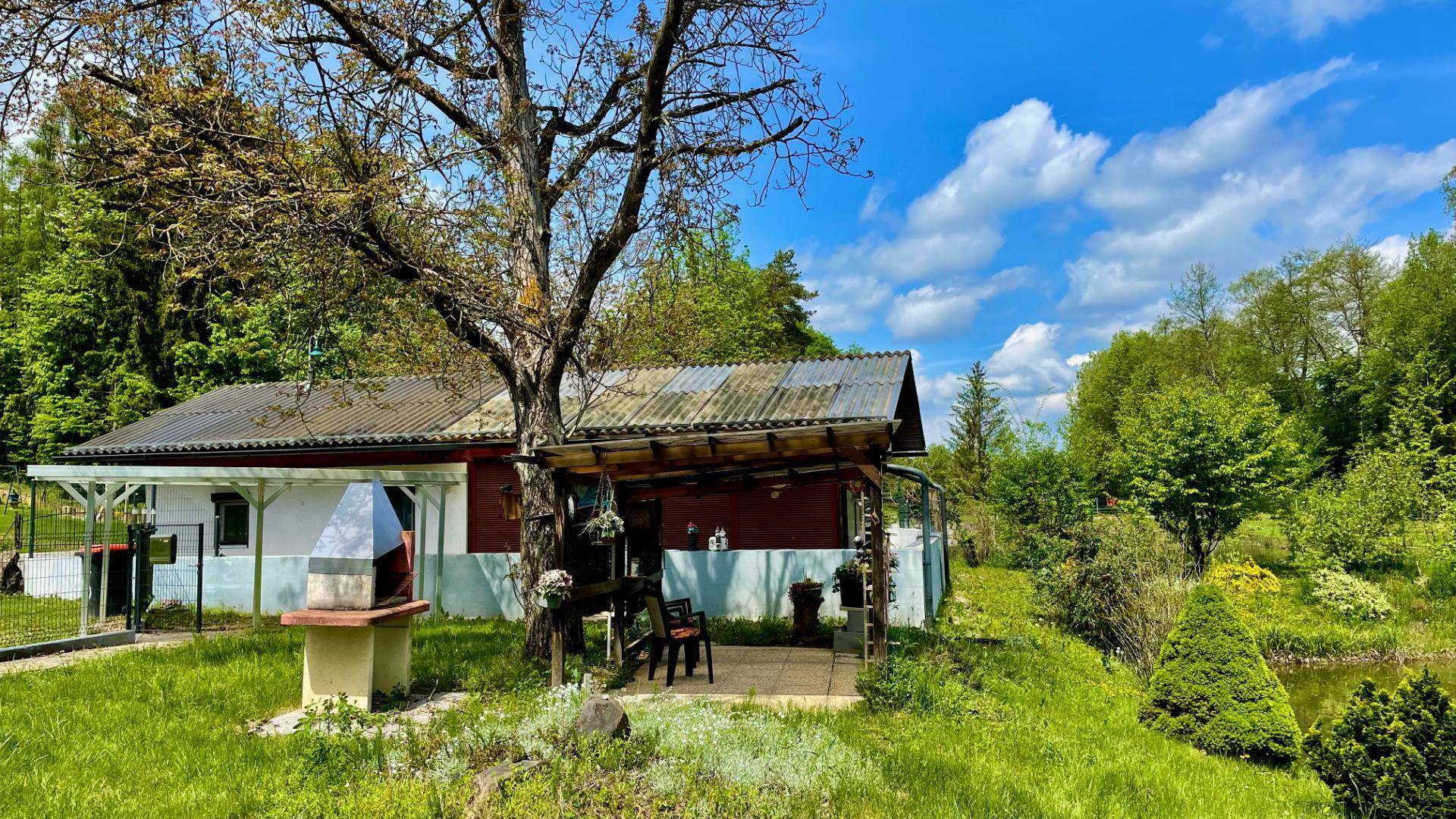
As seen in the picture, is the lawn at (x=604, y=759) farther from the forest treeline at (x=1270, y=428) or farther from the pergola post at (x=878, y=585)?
the forest treeline at (x=1270, y=428)

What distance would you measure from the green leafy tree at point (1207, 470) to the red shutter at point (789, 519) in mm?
7947

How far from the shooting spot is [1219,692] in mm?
6508

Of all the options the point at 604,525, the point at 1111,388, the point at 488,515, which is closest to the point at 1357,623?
the point at 604,525

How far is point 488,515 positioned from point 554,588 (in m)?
7.38

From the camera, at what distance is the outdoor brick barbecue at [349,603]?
20.5 ft

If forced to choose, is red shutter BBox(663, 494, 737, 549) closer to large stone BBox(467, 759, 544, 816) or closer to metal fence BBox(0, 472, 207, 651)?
metal fence BBox(0, 472, 207, 651)

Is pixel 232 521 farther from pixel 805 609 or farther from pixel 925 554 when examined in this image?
pixel 925 554

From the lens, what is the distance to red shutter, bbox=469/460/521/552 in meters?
13.6

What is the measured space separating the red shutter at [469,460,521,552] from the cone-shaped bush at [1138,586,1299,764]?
10.0 meters

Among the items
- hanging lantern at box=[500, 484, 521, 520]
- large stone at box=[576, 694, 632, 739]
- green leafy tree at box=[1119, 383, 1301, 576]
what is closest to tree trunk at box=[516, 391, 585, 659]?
hanging lantern at box=[500, 484, 521, 520]

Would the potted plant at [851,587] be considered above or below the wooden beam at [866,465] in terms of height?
below

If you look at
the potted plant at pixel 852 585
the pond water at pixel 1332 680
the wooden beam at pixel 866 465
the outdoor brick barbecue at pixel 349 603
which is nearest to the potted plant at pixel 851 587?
the potted plant at pixel 852 585

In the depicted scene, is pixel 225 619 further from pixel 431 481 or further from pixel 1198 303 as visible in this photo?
pixel 1198 303

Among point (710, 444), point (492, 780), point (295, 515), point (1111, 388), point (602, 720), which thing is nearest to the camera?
point (492, 780)
